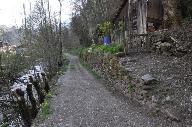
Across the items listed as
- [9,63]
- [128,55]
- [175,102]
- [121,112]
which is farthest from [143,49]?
[9,63]

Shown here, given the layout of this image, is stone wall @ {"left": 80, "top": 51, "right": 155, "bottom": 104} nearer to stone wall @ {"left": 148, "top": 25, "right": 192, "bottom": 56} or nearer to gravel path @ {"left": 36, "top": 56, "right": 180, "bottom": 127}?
gravel path @ {"left": 36, "top": 56, "right": 180, "bottom": 127}

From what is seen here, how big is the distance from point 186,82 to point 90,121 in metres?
3.69

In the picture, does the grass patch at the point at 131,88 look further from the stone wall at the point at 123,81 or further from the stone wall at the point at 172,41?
the stone wall at the point at 172,41

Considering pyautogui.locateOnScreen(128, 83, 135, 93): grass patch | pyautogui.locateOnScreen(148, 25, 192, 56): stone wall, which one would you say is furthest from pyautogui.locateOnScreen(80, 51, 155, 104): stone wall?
pyautogui.locateOnScreen(148, 25, 192, 56): stone wall

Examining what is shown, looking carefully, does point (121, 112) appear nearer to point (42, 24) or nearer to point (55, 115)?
point (55, 115)

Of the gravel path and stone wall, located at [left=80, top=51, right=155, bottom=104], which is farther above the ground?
stone wall, located at [left=80, top=51, right=155, bottom=104]

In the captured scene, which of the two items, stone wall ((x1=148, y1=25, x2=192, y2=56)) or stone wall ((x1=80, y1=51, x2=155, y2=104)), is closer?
stone wall ((x1=80, y1=51, x2=155, y2=104))

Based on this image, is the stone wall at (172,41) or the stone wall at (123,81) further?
the stone wall at (172,41)


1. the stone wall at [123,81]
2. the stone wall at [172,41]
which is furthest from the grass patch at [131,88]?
the stone wall at [172,41]

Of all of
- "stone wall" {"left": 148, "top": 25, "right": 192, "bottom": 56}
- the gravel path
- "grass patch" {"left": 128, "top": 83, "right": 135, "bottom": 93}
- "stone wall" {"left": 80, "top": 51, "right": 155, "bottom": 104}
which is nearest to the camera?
the gravel path

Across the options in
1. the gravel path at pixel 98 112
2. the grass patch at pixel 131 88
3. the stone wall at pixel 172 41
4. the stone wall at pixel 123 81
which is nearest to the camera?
the gravel path at pixel 98 112

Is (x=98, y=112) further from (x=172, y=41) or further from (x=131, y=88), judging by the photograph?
(x=172, y=41)

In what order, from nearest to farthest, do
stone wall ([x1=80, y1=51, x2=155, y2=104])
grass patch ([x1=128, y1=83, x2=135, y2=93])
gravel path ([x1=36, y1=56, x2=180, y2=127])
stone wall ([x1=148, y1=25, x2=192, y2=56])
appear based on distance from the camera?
gravel path ([x1=36, y1=56, x2=180, y2=127]) < stone wall ([x1=80, y1=51, x2=155, y2=104]) < grass patch ([x1=128, y1=83, x2=135, y2=93]) < stone wall ([x1=148, y1=25, x2=192, y2=56])

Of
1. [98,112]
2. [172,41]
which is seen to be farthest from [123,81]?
[98,112]
